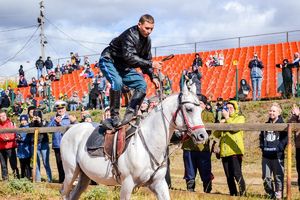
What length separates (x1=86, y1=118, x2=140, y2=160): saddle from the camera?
6641 millimetres

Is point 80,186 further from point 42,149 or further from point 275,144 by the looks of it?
point 42,149

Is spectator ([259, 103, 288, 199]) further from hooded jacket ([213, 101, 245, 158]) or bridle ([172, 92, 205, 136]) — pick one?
bridle ([172, 92, 205, 136])

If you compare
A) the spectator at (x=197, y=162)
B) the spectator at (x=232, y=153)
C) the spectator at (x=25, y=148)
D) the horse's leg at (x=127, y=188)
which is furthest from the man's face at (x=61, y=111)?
the horse's leg at (x=127, y=188)

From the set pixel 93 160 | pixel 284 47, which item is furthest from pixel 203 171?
pixel 284 47

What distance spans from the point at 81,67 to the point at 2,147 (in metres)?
23.2

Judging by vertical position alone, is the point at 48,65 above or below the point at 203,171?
above

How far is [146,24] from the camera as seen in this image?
6.58 meters

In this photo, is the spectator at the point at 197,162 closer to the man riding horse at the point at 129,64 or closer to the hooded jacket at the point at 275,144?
the hooded jacket at the point at 275,144

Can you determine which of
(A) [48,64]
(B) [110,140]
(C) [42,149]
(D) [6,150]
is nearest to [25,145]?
(C) [42,149]

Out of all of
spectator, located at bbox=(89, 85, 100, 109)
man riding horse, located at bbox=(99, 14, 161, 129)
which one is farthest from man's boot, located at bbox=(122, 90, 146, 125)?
spectator, located at bbox=(89, 85, 100, 109)

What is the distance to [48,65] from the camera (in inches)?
1380

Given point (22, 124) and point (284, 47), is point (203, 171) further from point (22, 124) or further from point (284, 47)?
point (284, 47)

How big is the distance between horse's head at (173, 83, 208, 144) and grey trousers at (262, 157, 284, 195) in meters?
2.87

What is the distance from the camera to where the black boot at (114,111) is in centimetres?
691
